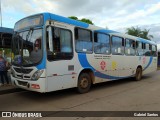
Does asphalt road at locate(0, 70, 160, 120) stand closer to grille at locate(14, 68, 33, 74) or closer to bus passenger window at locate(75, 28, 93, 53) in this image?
grille at locate(14, 68, 33, 74)

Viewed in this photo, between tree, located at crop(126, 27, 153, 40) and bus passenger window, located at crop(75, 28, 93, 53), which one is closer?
bus passenger window, located at crop(75, 28, 93, 53)

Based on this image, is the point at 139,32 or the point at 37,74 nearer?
the point at 37,74

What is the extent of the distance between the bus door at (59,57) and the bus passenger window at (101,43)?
5.97 feet

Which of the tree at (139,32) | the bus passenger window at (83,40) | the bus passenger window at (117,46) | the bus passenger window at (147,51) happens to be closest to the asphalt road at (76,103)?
the bus passenger window at (83,40)

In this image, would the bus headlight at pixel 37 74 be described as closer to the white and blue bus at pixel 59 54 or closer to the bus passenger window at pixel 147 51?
the white and blue bus at pixel 59 54

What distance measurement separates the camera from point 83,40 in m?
8.86

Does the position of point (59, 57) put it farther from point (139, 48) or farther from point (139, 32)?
point (139, 32)

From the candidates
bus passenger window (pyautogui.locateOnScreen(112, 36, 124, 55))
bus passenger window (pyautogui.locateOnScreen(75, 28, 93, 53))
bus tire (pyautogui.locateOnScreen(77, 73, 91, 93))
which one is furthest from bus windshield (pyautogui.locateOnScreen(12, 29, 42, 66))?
bus passenger window (pyautogui.locateOnScreen(112, 36, 124, 55))

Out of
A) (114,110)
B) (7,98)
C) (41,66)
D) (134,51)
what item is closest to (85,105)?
(114,110)

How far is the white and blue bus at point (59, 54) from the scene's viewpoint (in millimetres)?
7109

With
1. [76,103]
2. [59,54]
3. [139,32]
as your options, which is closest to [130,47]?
[59,54]

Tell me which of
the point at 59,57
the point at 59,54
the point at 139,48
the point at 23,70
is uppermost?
the point at 139,48

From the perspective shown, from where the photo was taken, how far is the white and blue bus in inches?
280

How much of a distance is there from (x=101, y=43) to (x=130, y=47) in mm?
3550
